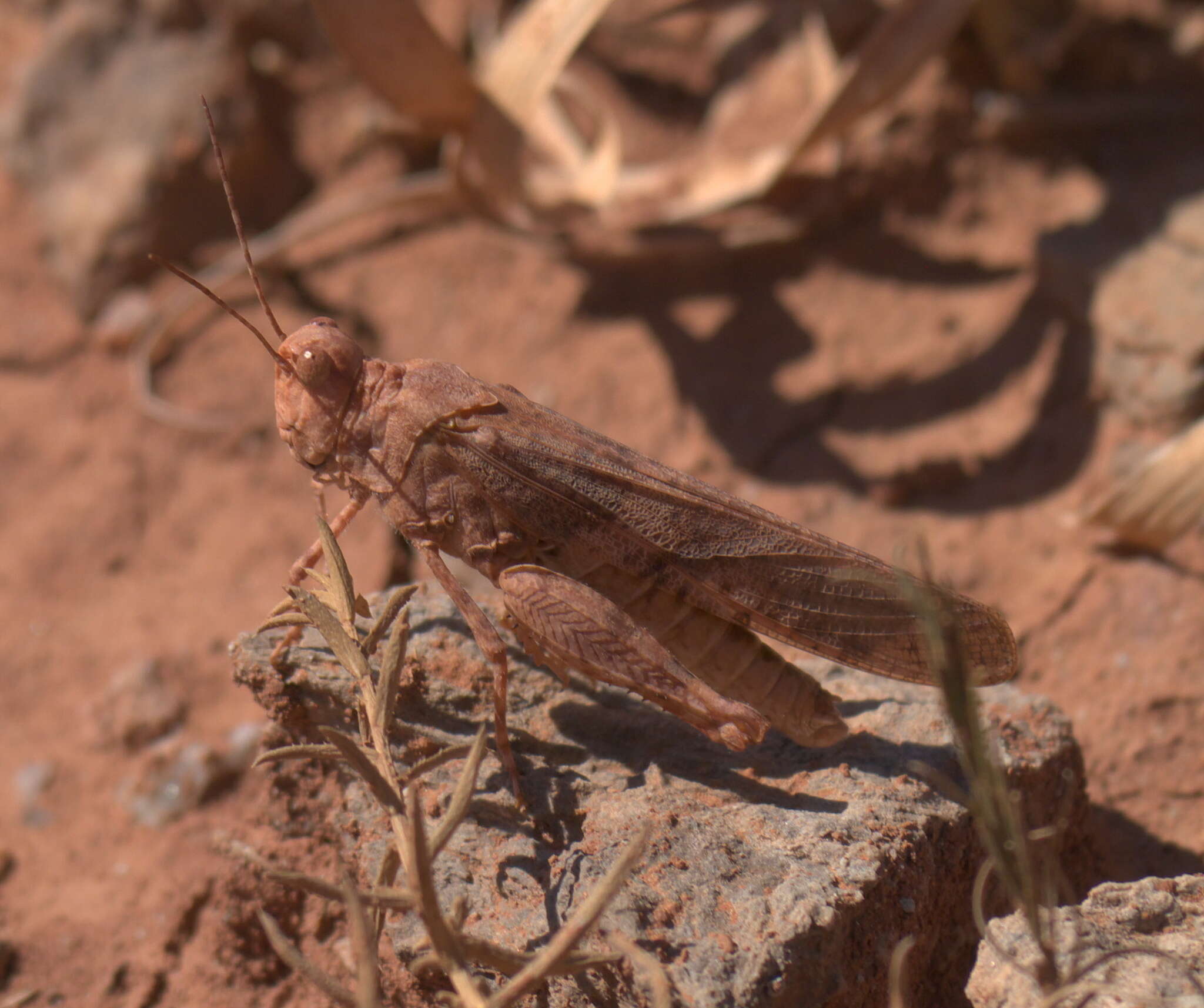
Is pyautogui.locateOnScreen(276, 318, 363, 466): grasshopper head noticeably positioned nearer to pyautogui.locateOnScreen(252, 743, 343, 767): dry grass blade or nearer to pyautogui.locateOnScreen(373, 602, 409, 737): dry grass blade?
pyautogui.locateOnScreen(373, 602, 409, 737): dry grass blade

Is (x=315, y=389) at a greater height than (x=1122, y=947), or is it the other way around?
(x=315, y=389)

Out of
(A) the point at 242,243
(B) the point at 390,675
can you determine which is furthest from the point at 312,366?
(B) the point at 390,675

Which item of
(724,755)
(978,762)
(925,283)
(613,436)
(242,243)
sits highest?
(925,283)

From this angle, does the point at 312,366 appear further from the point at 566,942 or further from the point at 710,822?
the point at 566,942

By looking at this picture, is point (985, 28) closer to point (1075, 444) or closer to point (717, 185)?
point (717, 185)

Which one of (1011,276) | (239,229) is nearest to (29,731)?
(239,229)

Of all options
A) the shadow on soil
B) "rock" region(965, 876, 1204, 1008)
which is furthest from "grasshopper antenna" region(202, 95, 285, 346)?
the shadow on soil
